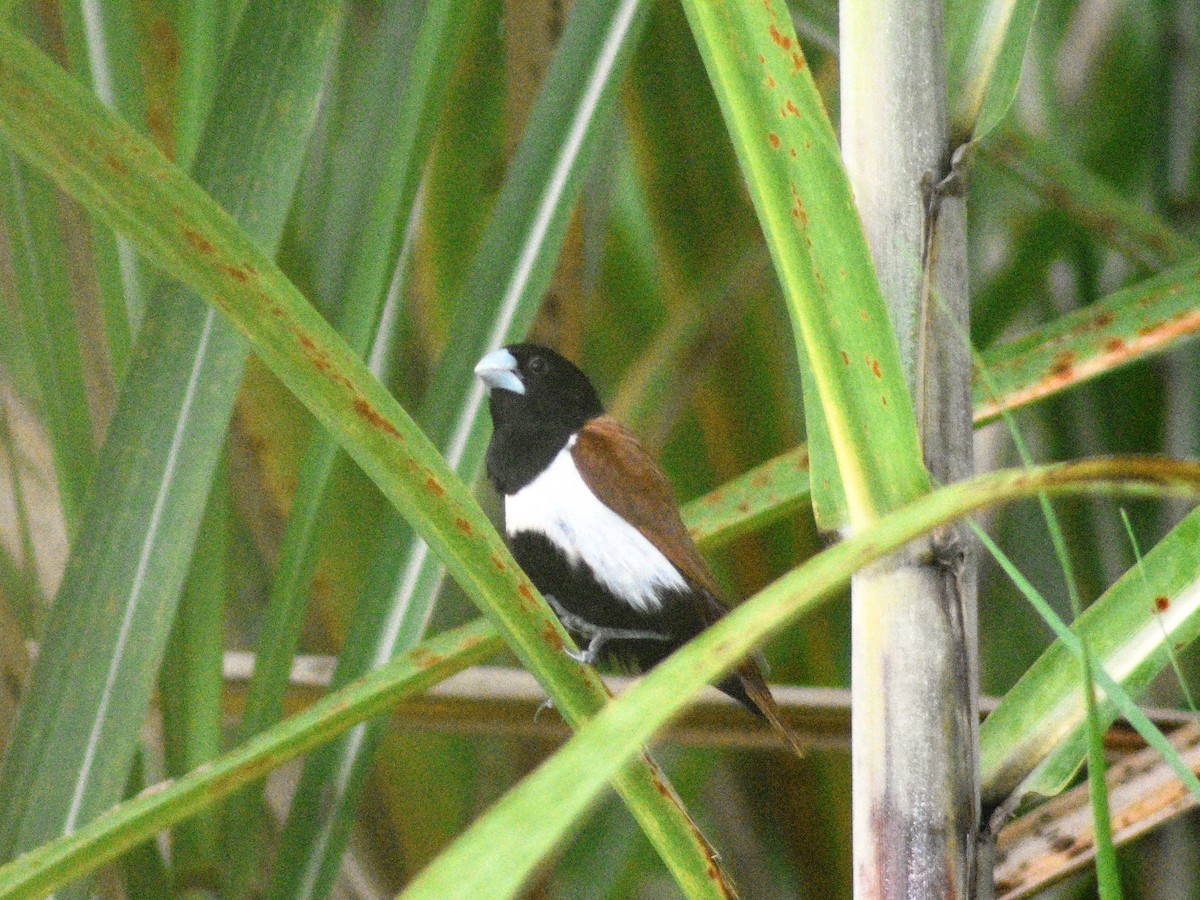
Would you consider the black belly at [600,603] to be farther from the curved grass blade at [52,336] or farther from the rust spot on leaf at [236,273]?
the rust spot on leaf at [236,273]

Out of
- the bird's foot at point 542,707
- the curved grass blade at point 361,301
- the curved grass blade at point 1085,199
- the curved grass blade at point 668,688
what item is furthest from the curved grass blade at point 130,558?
the curved grass blade at point 1085,199

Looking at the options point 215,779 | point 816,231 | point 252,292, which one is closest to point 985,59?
point 816,231

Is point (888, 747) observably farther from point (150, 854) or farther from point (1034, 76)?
point (1034, 76)

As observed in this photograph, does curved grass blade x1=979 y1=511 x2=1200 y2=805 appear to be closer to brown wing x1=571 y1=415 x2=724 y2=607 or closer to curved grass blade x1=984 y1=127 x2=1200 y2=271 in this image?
brown wing x1=571 y1=415 x2=724 y2=607

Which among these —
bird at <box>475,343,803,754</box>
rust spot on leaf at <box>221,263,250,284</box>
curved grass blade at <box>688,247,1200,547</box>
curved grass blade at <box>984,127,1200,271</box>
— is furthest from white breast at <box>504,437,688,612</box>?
rust spot on leaf at <box>221,263,250,284</box>

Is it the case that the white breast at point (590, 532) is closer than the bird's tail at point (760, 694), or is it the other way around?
the bird's tail at point (760, 694)

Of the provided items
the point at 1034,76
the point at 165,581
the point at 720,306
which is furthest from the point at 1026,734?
the point at 1034,76

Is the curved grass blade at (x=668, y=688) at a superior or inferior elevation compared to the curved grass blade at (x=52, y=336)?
inferior
